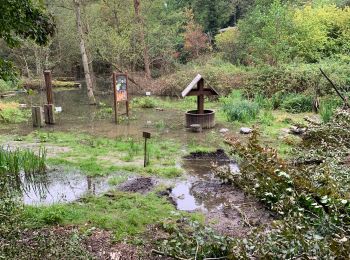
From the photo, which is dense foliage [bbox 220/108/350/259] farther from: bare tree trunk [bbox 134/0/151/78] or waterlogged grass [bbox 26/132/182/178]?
bare tree trunk [bbox 134/0/151/78]

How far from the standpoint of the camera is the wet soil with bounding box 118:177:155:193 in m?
5.92

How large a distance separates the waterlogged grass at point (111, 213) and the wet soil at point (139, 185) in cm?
37

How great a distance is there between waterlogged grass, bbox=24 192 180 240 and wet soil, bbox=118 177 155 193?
1.22 feet

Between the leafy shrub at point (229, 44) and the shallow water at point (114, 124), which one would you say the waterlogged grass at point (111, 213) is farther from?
the leafy shrub at point (229, 44)

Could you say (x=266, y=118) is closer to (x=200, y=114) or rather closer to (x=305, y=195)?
(x=200, y=114)

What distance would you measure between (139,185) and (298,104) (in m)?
8.78

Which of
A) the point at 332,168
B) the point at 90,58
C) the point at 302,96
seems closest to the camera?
the point at 332,168

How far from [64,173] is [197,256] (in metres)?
4.19

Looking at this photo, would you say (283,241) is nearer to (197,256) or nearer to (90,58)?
(197,256)

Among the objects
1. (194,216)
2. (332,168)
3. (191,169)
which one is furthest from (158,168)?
(332,168)

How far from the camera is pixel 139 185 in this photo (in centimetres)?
609

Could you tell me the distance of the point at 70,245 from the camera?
12.3 feet

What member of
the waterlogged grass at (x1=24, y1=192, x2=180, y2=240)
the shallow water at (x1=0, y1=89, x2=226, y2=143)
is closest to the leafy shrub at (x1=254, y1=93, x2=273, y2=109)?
the shallow water at (x1=0, y1=89, x2=226, y2=143)

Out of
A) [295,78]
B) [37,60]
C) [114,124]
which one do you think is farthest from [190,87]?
[37,60]
